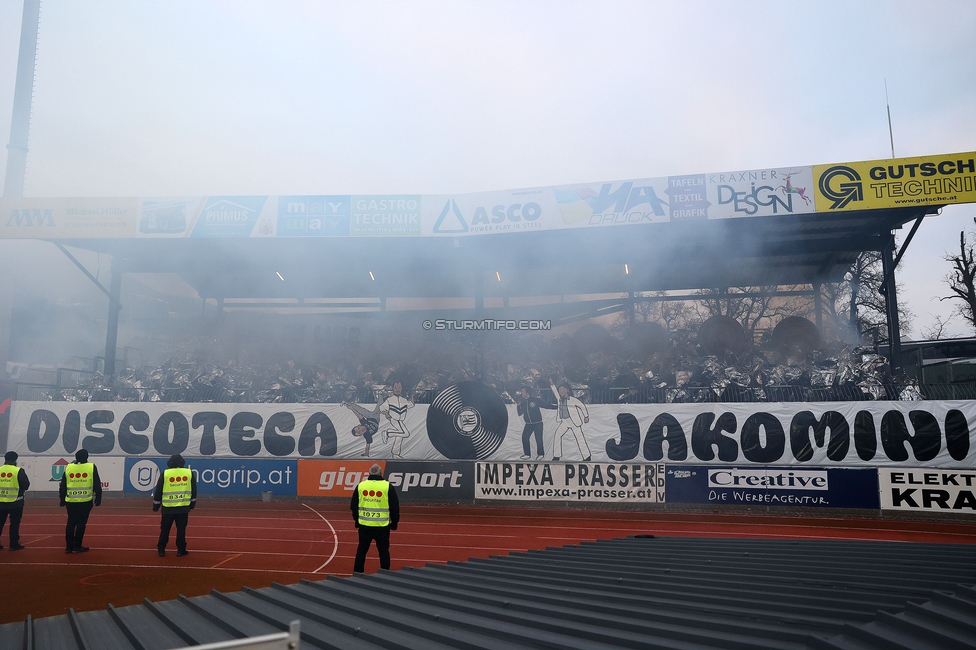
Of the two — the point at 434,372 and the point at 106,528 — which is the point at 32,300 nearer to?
the point at 106,528

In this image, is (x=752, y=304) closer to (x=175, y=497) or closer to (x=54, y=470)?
(x=175, y=497)

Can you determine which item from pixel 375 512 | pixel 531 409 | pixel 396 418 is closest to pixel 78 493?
pixel 375 512

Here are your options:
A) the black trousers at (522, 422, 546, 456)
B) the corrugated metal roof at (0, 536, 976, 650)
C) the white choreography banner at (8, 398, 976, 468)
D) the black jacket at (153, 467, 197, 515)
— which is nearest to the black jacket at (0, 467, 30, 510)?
the black jacket at (153, 467, 197, 515)

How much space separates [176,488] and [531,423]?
8.74 m

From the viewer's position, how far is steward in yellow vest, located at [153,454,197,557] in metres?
9.77

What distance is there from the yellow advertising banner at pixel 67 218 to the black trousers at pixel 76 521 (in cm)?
1075

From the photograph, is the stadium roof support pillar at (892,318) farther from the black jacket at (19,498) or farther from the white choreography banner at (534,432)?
the black jacket at (19,498)

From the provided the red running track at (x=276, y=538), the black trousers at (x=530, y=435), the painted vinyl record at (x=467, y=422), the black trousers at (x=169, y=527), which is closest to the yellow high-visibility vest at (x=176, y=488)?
the black trousers at (x=169, y=527)

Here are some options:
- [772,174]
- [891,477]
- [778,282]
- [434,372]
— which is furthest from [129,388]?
[778,282]

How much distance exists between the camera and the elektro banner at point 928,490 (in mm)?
12789

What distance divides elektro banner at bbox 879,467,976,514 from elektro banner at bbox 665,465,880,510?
29 cm

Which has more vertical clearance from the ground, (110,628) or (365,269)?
(365,269)

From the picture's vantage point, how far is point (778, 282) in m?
22.3

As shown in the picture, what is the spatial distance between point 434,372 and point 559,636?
19371mm
